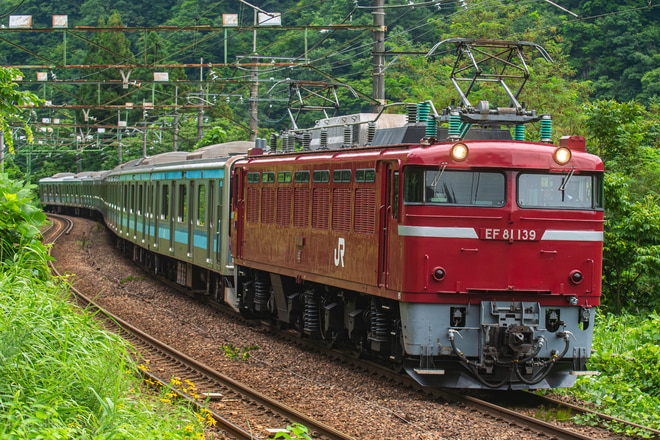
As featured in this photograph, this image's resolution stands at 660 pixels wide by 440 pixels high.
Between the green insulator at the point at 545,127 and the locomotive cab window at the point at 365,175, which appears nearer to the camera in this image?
the locomotive cab window at the point at 365,175

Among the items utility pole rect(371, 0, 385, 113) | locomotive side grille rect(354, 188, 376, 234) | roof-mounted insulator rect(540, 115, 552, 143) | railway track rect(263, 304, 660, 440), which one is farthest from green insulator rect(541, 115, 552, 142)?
utility pole rect(371, 0, 385, 113)

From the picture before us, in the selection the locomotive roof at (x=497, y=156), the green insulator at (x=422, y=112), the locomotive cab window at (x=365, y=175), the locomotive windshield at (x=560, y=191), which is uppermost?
the green insulator at (x=422, y=112)

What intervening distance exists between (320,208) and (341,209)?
75 centimetres

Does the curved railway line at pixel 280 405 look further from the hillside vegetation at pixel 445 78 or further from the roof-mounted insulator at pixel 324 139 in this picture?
the roof-mounted insulator at pixel 324 139

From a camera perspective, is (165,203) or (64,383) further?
(165,203)

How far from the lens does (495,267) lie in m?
9.45

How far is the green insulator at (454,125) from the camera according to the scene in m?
9.74

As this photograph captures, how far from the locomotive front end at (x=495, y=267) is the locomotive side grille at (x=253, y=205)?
5804mm

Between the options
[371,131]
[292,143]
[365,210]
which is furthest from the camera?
[292,143]

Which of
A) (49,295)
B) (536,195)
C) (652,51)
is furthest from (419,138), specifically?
(652,51)

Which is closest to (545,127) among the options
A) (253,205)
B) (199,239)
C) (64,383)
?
(253,205)

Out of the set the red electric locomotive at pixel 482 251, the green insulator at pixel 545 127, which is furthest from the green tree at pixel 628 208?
the red electric locomotive at pixel 482 251

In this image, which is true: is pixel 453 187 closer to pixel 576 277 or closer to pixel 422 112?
pixel 422 112

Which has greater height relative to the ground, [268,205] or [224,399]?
[268,205]
